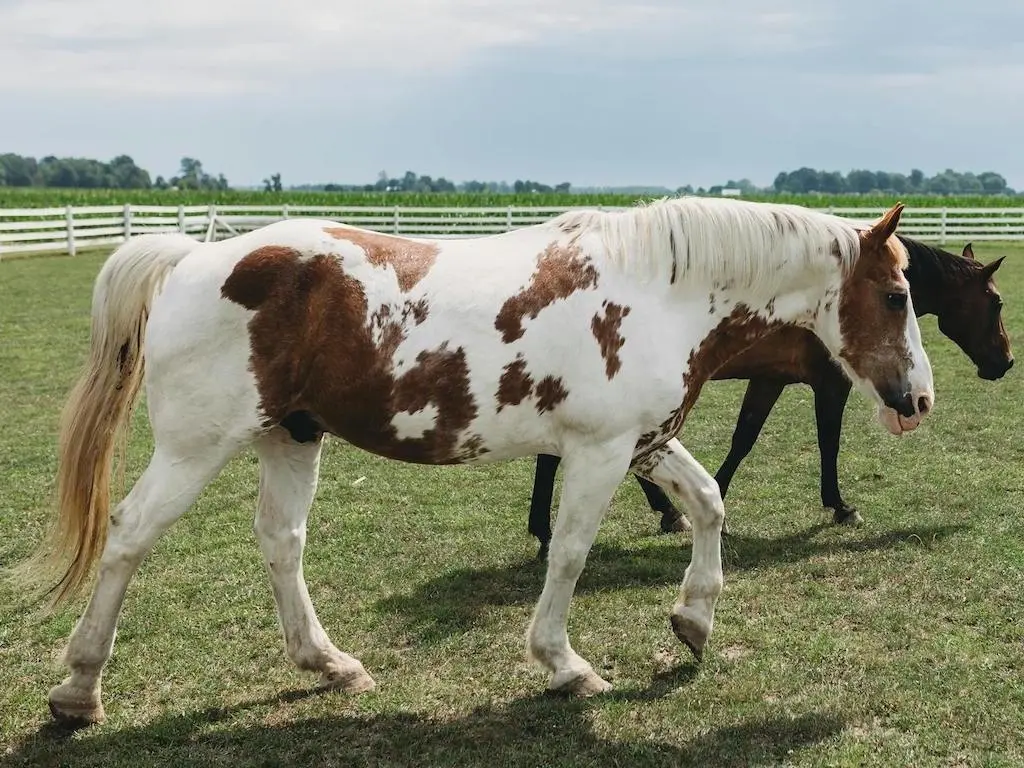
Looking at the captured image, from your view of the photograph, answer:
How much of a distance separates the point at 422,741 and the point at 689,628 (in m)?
1.22

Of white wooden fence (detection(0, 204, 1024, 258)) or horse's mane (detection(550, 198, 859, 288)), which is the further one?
white wooden fence (detection(0, 204, 1024, 258))

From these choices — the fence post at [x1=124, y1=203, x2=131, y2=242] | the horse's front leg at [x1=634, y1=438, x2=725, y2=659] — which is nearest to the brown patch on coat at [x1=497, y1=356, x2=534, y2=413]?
the horse's front leg at [x1=634, y1=438, x2=725, y2=659]

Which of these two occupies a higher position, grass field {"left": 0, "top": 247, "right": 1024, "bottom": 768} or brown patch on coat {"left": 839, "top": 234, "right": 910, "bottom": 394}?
brown patch on coat {"left": 839, "top": 234, "right": 910, "bottom": 394}

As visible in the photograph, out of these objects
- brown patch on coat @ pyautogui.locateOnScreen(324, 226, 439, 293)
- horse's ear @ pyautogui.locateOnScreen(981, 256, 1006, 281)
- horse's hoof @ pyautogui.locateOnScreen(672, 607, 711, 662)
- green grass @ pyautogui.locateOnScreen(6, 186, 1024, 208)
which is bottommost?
horse's hoof @ pyautogui.locateOnScreen(672, 607, 711, 662)

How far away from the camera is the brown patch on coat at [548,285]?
134 inches

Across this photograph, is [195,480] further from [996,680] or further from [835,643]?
[996,680]

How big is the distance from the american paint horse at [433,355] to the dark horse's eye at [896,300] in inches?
0.6

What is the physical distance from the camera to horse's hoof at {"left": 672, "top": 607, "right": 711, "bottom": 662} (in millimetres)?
3951

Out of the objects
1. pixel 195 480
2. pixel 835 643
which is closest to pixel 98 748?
pixel 195 480

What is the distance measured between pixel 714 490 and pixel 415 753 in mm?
1574

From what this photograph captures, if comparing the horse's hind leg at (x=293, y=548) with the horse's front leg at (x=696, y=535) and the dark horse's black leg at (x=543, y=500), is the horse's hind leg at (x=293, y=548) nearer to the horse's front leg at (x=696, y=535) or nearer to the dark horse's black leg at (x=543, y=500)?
the horse's front leg at (x=696, y=535)

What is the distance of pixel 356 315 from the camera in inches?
131

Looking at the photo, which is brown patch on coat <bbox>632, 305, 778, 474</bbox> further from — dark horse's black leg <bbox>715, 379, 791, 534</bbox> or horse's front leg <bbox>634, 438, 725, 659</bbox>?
dark horse's black leg <bbox>715, 379, 791, 534</bbox>

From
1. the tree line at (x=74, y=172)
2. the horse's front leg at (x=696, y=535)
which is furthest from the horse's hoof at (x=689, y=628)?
the tree line at (x=74, y=172)
